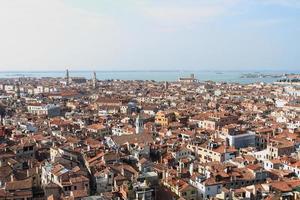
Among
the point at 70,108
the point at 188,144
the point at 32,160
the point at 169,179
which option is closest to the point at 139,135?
the point at 188,144

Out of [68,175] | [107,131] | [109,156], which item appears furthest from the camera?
[107,131]

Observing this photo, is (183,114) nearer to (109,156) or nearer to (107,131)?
(107,131)

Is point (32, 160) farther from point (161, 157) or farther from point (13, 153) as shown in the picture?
point (161, 157)

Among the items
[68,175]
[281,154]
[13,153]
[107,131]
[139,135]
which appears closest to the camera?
[68,175]

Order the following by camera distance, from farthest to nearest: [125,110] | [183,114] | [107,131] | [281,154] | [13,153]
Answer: [125,110], [183,114], [107,131], [281,154], [13,153]

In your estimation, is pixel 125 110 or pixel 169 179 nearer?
pixel 169 179

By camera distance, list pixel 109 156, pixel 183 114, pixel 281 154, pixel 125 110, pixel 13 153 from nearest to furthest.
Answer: pixel 109 156 → pixel 13 153 → pixel 281 154 → pixel 183 114 → pixel 125 110

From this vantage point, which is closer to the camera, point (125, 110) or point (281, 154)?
point (281, 154)

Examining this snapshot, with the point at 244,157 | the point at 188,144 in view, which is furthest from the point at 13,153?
→ the point at 244,157
